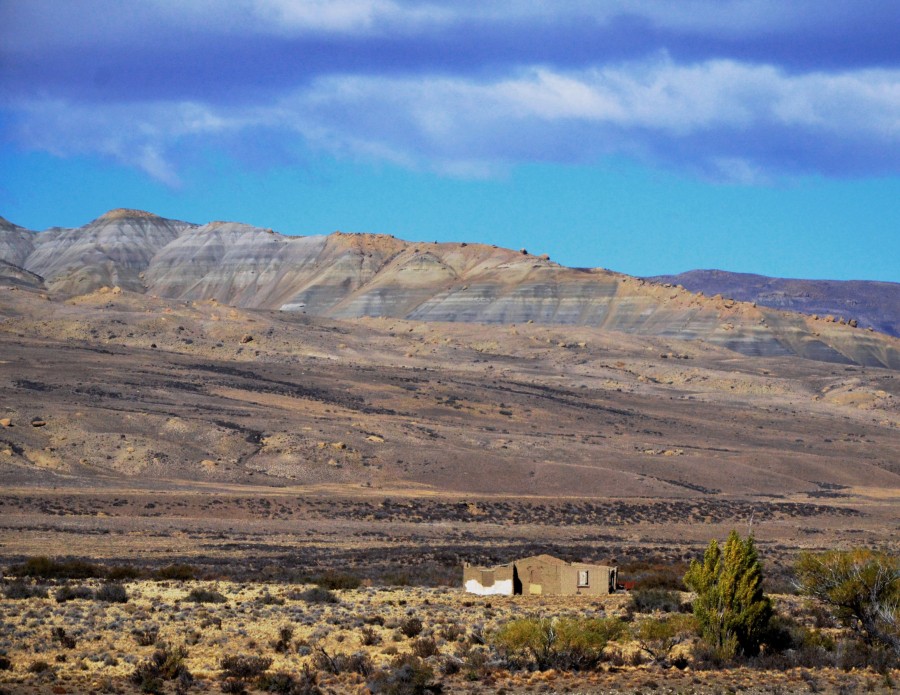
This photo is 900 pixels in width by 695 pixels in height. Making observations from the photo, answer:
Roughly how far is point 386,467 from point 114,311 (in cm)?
7047

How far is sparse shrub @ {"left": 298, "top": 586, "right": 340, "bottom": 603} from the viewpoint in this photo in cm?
2555

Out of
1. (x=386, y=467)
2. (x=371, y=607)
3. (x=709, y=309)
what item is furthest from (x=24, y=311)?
(x=371, y=607)

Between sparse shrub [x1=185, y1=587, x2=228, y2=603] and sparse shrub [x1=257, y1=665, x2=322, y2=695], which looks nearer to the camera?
sparse shrub [x1=257, y1=665, x2=322, y2=695]

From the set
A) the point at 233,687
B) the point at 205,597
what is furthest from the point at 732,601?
the point at 205,597

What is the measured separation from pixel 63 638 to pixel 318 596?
6.68 meters

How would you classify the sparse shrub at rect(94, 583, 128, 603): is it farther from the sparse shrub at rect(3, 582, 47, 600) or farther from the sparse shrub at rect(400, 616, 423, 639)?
the sparse shrub at rect(400, 616, 423, 639)

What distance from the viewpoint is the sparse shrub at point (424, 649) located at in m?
20.4

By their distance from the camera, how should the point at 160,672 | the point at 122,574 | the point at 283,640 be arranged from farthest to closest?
the point at 122,574
the point at 283,640
the point at 160,672

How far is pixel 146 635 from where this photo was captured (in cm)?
2075

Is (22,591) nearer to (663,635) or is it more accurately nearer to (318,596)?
(318,596)

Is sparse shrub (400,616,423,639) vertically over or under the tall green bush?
under

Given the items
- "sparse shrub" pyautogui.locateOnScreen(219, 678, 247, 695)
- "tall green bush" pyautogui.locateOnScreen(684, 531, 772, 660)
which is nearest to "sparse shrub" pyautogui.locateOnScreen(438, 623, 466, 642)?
"tall green bush" pyautogui.locateOnScreen(684, 531, 772, 660)

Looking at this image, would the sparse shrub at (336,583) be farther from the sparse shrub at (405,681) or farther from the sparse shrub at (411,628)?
the sparse shrub at (405,681)

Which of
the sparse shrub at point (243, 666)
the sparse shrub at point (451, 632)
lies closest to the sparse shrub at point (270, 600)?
the sparse shrub at point (451, 632)
